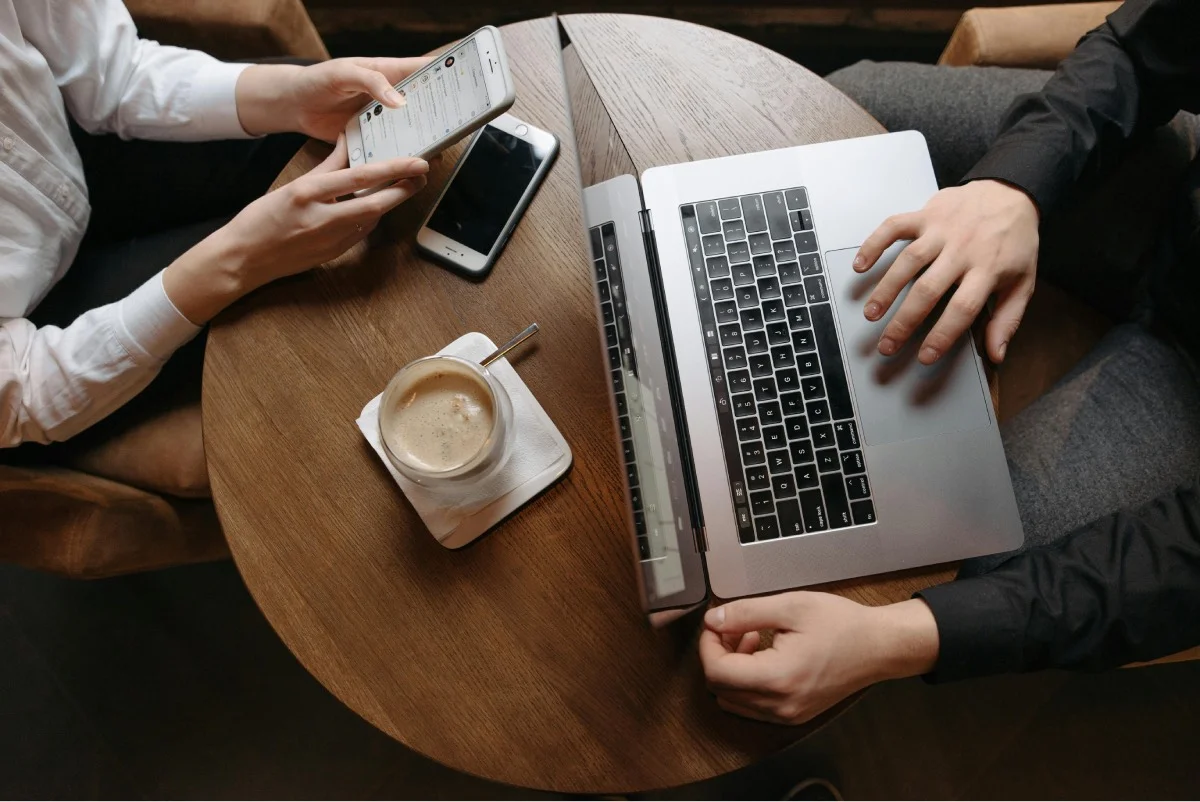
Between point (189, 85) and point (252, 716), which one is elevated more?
point (189, 85)

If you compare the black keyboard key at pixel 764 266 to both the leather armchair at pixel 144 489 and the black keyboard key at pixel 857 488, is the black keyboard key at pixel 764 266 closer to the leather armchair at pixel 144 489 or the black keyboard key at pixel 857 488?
the black keyboard key at pixel 857 488

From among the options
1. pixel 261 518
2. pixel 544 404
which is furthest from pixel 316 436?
pixel 544 404

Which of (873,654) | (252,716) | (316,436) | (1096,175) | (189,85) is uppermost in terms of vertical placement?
(189,85)

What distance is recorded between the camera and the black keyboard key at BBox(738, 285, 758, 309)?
830 millimetres

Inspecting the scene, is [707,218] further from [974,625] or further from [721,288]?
[974,625]

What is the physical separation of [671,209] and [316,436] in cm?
48

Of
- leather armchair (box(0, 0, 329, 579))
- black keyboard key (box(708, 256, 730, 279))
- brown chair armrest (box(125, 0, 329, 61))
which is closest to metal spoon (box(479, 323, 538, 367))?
black keyboard key (box(708, 256, 730, 279))

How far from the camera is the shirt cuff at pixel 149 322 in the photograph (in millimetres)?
842

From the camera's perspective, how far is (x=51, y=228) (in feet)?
3.01

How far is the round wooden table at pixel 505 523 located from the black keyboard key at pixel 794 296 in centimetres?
20

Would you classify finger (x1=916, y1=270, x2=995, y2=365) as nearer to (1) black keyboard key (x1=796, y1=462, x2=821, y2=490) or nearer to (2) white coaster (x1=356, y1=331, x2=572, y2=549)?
(1) black keyboard key (x1=796, y1=462, x2=821, y2=490)

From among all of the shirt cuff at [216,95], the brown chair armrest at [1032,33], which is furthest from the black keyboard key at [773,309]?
the shirt cuff at [216,95]

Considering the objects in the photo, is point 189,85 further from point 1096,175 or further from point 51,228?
point 1096,175

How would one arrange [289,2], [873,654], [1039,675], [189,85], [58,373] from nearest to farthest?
[873,654] → [58,373] → [189,85] → [289,2] → [1039,675]
